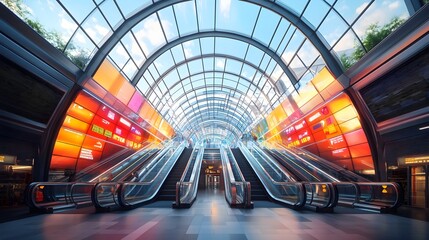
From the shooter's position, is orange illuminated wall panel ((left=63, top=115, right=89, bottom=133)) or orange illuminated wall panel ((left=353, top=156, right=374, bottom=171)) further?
orange illuminated wall panel ((left=63, top=115, right=89, bottom=133))

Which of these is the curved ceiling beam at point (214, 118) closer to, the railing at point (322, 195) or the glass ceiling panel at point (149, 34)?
the glass ceiling panel at point (149, 34)

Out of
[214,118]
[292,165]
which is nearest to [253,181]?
[292,165]

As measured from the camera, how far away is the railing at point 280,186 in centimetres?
852

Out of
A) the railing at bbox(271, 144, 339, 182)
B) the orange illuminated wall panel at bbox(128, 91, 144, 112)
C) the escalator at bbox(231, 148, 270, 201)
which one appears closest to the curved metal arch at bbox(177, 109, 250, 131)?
the orange illuminated wall panel at bbox(128, 91, 144, 112)

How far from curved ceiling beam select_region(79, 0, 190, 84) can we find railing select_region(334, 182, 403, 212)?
34.8ft

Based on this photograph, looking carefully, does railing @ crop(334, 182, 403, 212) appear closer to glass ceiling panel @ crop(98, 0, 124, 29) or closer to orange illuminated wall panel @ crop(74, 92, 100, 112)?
orange illuminated wall panel @ crop(74, 92, 100, 112)

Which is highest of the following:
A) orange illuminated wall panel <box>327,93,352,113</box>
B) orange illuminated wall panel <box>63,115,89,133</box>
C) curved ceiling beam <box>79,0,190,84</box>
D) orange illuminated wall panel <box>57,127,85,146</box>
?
curved ceiling beam <box>79,0,190,84</box>

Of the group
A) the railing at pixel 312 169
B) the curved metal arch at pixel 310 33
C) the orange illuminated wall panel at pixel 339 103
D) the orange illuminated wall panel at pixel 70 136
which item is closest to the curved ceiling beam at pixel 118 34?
the orange illuminated wall panel at pixel 70 136

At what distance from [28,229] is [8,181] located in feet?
18.8

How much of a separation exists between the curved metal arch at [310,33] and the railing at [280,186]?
5359 mm

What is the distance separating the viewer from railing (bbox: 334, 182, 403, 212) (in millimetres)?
7863

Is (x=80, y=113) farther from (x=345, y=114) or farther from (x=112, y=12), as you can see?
(x=345, y=114)

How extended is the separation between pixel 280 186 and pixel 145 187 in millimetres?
5157

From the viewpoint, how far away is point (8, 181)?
9531mm
